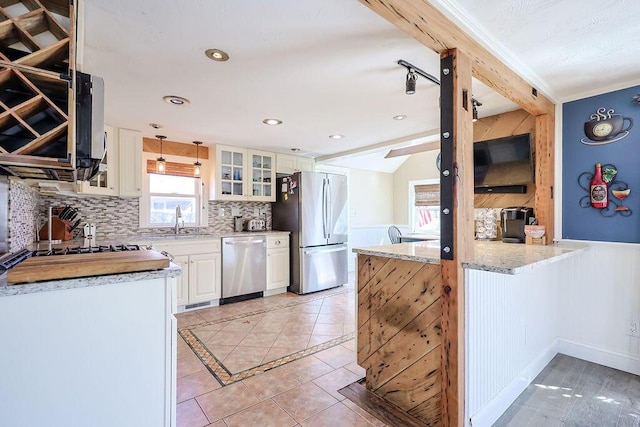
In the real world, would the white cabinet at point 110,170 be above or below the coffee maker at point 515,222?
above

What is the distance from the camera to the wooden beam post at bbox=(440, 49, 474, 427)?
1579 mm

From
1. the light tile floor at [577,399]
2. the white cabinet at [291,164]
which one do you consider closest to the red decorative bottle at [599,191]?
the light tile floor at [577,399]

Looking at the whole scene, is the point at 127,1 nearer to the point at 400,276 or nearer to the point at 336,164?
the point at 400,276

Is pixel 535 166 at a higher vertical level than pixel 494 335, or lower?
higher

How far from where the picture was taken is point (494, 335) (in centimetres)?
182

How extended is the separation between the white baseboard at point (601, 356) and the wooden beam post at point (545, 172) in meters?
0.89

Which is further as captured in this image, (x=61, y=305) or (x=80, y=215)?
(x=80, y=215)

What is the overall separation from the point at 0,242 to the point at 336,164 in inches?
184

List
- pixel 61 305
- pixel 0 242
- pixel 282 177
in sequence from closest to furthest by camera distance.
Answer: pixel 61 305
pixel 0 242
pixel 282 177

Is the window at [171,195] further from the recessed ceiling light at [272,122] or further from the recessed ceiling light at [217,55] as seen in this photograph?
the recessed ceiling light at [217,55]

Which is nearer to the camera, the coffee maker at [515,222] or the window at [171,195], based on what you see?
the coffee maker at [515,222]

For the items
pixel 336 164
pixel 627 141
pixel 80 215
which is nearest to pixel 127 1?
pixel 80 215

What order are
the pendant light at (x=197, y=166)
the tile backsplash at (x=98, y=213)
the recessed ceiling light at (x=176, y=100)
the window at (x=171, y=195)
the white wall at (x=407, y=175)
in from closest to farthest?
the tile backsplash at (x=98, y=213) < the recessed ceiling light at (x=176, y=100) < the window at (x=171, y=195) < the pendant light at (x=197, y=166) < the white wall at (x=407, y=175)

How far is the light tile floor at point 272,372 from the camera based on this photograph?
183 centimetres
